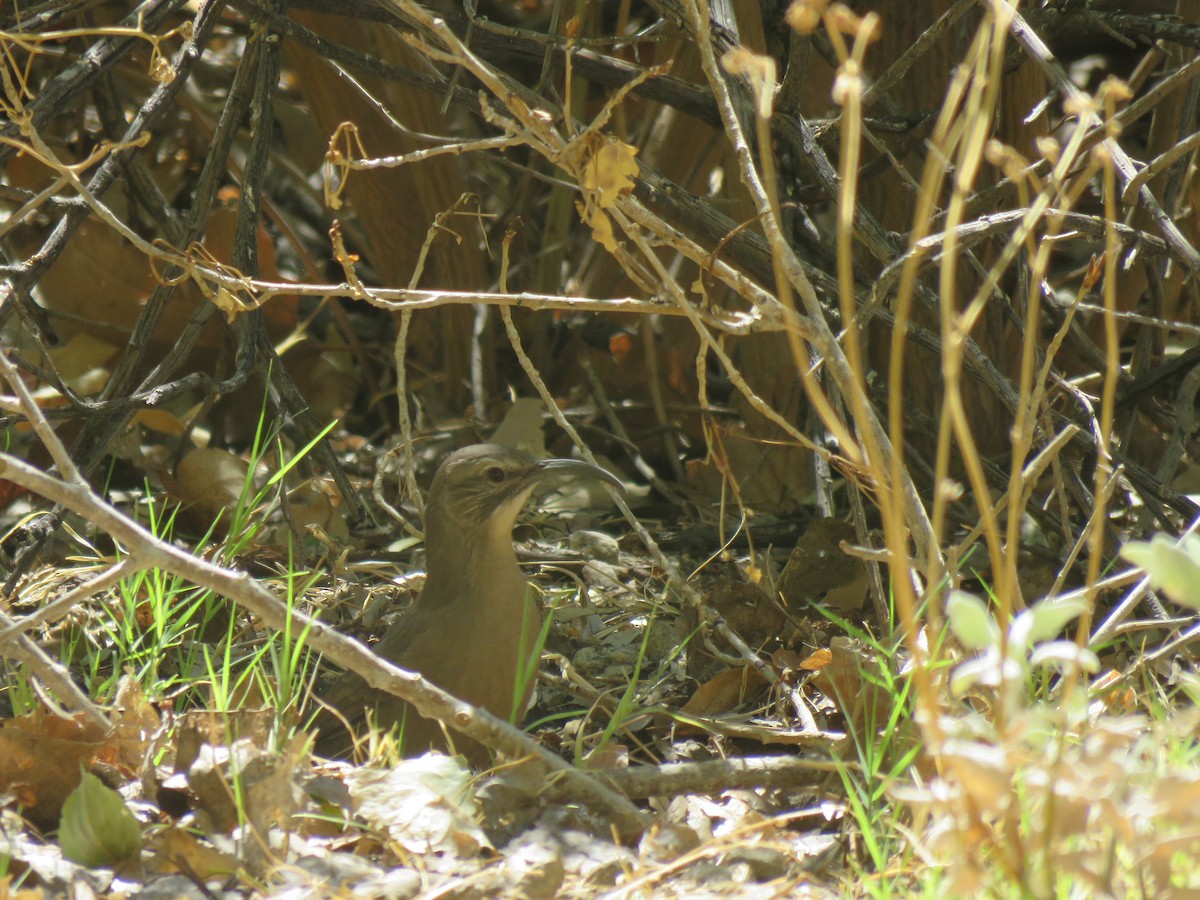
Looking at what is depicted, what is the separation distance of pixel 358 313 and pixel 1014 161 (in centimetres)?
452

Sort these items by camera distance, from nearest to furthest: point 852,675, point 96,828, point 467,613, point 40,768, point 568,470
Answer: point 96,828
point 40,768
point 852,675
point 467,613
point 568,470

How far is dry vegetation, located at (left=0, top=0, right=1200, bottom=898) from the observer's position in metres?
2.30

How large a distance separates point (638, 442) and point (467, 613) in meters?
1.86

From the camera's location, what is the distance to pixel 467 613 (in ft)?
12.3

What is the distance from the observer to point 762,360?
16.2 ft

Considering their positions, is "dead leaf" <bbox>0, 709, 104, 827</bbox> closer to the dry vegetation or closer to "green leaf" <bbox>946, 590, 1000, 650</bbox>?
the dry vegetation

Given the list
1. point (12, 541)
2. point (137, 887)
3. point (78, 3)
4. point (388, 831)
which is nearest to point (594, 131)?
point (388, 831)

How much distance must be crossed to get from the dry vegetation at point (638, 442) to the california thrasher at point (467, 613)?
7.2 inches

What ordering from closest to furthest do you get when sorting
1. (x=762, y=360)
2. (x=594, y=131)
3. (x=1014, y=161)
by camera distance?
(x=1014, y=161), (x=594, y=131), (x=762, y=360)

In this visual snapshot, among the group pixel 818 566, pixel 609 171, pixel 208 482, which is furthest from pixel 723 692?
pixel 208 482

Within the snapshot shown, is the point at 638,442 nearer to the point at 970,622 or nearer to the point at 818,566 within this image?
the point at 818,566

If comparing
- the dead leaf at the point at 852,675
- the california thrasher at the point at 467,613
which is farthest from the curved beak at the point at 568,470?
the dead leaf at the point at 852,675

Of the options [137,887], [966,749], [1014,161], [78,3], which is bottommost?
[137,887]

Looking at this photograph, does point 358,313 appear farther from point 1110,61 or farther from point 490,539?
point 1110,61
